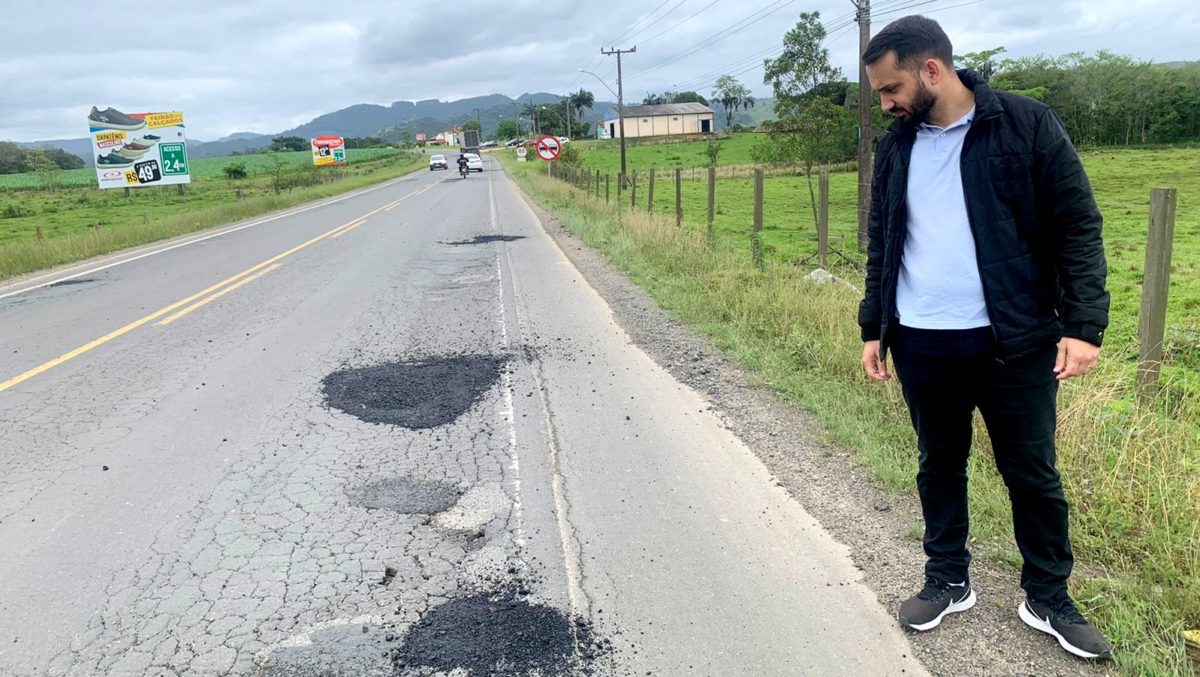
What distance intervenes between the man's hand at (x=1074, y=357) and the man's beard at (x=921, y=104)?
841 millimetres

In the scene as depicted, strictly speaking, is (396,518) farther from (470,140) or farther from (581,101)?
(581,101)

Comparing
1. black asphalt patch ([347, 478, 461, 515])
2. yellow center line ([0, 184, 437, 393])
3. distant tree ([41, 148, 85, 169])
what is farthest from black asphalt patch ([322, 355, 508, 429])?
distant tree ([41, 148, 85, 169])

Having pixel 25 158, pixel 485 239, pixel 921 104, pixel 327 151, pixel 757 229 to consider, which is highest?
pixel 25 158

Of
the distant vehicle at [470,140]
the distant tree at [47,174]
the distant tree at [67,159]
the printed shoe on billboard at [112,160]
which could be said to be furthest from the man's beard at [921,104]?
the distant tree at [67,159]

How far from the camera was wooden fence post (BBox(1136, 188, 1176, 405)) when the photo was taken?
411 centimetres

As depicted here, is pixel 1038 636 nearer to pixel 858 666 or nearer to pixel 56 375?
pixel 858 666

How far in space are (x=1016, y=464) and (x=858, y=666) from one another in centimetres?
87

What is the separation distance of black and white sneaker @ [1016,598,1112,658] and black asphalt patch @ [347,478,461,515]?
2628mm

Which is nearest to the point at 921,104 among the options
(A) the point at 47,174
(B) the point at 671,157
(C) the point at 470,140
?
(B) the point at 671,157

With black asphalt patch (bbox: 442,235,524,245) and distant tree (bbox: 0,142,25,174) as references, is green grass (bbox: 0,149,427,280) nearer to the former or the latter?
black asphalt patch (bbox: 442,235,524,245)

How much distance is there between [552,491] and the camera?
4070mm

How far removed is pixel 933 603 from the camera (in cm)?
278

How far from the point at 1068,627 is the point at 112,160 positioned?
163ft

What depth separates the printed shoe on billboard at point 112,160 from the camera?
41.5 metres
